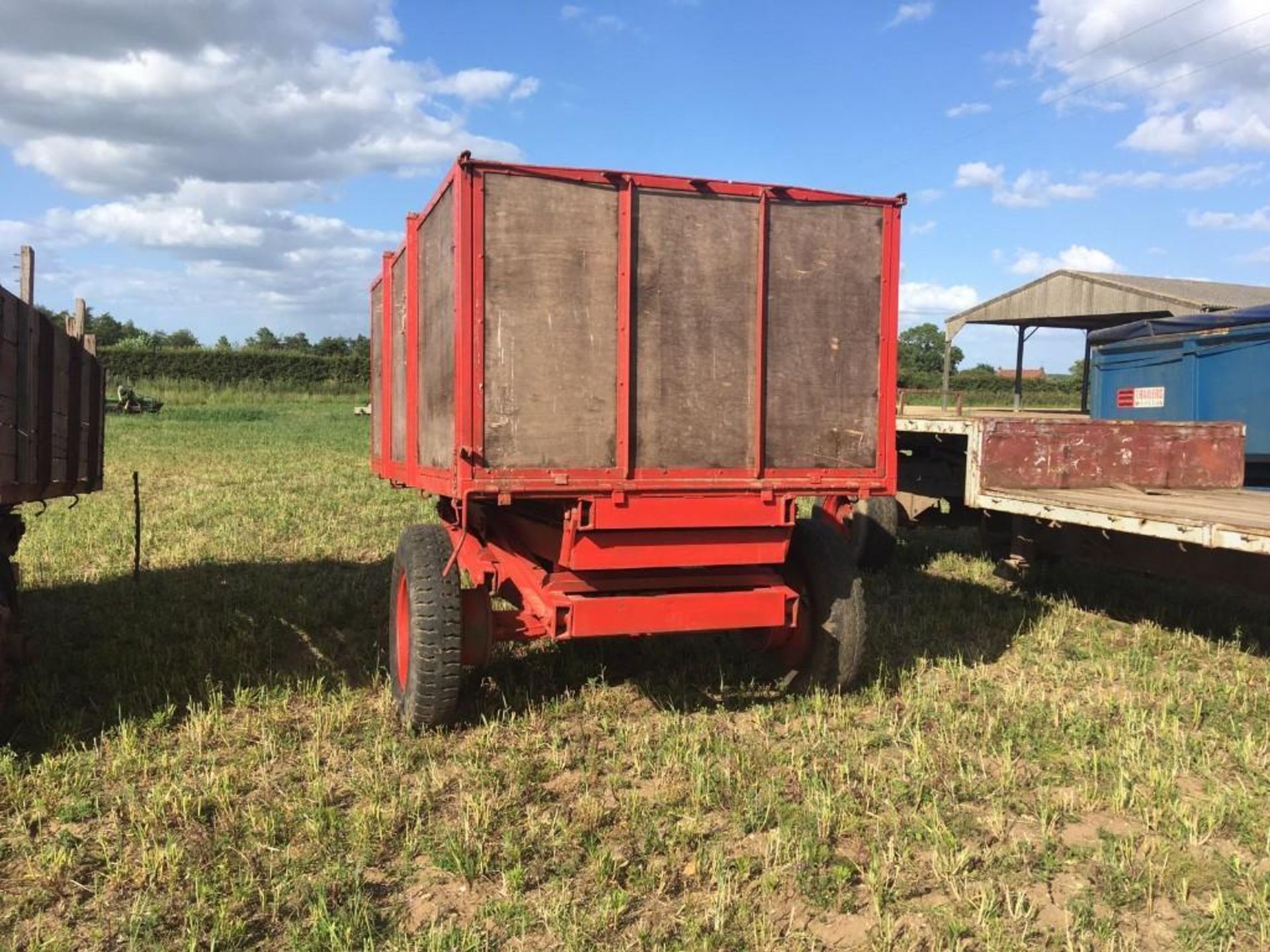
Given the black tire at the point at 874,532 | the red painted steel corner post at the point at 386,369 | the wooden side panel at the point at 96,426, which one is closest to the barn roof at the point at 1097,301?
the black tire at the point at 874,532

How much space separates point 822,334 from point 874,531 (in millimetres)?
3929

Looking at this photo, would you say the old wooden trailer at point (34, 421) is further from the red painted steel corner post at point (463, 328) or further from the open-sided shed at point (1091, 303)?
the open-sided shed at point (1091, 303)

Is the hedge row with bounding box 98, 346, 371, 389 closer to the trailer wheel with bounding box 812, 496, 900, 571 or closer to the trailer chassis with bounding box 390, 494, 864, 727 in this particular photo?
the trailer wheel with bounding box 812, 496, 900, 571

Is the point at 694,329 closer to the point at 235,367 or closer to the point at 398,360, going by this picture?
the point at 398,360

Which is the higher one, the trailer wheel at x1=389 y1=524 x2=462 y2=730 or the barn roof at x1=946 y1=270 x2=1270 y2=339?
the barn roof at x1=946 y1=270 x2=1270 y2=339

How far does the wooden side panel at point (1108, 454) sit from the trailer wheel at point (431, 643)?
3.48 meters

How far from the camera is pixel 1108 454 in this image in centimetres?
605

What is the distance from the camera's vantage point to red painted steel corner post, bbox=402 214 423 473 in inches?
193

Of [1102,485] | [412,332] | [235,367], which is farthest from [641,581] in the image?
[235,367]

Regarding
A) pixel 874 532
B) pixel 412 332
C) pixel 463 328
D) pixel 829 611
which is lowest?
pixel 829 611

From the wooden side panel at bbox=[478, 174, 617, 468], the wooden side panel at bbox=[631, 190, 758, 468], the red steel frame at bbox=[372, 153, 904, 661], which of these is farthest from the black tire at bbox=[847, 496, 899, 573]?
the wooden side panel at bbox=[478, 174, 617, 468]

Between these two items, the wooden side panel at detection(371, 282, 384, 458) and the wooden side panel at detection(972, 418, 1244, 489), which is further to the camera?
the wooden side panel at detection(371, 282, 384, 458)

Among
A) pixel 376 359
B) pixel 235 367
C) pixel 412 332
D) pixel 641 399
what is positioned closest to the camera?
pixel 641 399

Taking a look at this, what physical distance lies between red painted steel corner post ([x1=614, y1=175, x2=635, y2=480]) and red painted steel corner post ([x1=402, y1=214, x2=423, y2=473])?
50.7 inches
